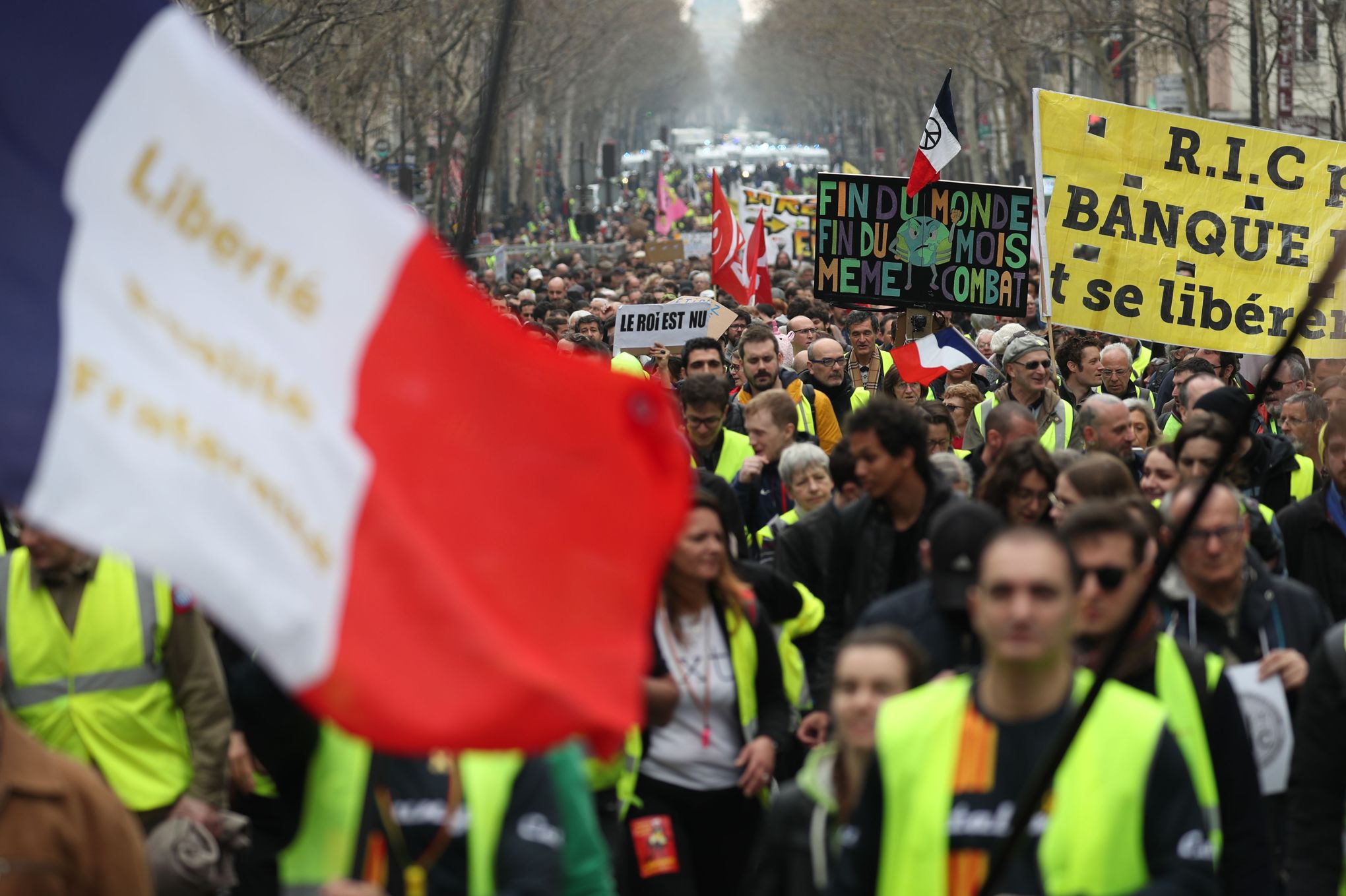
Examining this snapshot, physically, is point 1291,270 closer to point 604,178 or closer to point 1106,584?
point 1106,584

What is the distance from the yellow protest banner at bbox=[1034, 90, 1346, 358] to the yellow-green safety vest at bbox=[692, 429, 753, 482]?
2550 millimetres

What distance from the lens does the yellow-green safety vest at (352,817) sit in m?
3.71

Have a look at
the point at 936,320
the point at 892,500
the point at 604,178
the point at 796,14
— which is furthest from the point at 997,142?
the point at 892,500

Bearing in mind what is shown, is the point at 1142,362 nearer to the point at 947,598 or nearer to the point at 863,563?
the point at 863,563

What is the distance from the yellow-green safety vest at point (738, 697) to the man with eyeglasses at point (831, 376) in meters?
6.12

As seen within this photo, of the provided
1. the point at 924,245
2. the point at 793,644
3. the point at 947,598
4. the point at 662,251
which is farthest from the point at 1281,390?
the point at 662,251

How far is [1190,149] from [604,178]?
51.1 metres

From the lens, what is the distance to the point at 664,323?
14031mm

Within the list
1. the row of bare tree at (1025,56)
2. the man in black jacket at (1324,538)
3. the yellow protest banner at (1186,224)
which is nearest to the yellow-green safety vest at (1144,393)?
the yellow protest banner at (1186,224)

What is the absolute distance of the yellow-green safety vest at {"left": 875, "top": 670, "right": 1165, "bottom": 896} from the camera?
142 inches

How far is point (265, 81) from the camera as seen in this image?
1057 inches

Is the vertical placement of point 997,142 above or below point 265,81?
above

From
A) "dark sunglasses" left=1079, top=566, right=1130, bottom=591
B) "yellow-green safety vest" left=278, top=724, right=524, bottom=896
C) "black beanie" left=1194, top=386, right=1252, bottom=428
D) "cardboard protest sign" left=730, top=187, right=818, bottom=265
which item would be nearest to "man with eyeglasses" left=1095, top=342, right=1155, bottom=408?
"black beanie" left=1194, top=386, right=1252, bottom=428

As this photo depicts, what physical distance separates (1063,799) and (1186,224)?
7895 millimetres
